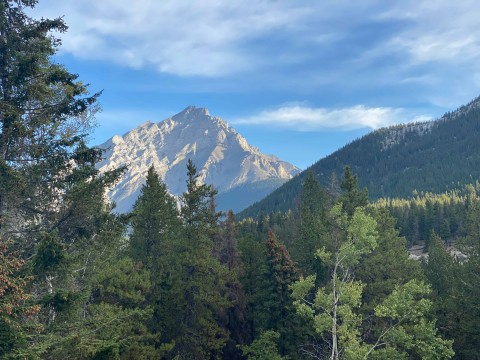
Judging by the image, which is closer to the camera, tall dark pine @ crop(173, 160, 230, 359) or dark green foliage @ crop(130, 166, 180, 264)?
tall dark pine @ crop(173, 160, 230, 359)

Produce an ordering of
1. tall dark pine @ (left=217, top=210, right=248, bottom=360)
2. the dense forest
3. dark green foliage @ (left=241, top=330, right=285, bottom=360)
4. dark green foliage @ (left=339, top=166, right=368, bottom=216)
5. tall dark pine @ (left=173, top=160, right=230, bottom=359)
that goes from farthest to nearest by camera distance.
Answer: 1. tall dark pine @ (left=217, top=210, right=248, bottom=360)
2. dark green foliage @ (left=339, top=166, right=368, bottom=216)
3. tall dark pine @ (left=173, top=160, right=230, bottom=359)
4. dark green foliage @ (left=241, top=330, right=285, bottom=360)
5. the dense forest

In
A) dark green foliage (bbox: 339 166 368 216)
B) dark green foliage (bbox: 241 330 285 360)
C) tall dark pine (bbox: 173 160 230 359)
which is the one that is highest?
dark green foliage (bbox: 339 166 368 216)

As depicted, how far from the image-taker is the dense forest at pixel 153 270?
11141 mm

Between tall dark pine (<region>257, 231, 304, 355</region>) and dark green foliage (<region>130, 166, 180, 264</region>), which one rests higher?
dark green foliage (<region>130, 166, 180, 264</region>)

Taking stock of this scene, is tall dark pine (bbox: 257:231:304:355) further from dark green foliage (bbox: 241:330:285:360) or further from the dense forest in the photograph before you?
dark green foliage (bbox: 241:330:285:360)

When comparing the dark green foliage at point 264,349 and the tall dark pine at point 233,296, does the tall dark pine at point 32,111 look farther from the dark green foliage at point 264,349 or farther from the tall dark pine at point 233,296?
the tall dark pine at point 233,296

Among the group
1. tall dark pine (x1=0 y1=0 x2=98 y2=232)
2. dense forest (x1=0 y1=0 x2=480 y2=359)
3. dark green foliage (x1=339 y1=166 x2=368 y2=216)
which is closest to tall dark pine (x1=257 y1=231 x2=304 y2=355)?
dense forest (x1=0 y1=0 x2=480 y2=359)

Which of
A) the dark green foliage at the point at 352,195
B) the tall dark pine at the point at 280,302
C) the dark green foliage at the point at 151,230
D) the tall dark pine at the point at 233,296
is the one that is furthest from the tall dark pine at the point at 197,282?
the dark green foliage at the point at 352,195

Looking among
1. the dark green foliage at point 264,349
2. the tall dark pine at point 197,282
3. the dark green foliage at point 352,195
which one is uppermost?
the dark green foliage at point 352,195

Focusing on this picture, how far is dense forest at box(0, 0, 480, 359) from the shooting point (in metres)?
11.1

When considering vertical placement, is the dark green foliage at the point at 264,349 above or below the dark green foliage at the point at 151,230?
below

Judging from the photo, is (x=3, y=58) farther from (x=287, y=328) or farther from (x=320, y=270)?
(x=320, y=270)

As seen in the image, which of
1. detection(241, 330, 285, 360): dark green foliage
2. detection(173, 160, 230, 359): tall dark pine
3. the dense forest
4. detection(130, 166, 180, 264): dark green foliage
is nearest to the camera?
the dense forest

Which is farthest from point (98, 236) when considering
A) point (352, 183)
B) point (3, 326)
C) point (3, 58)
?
point (352, 183)
